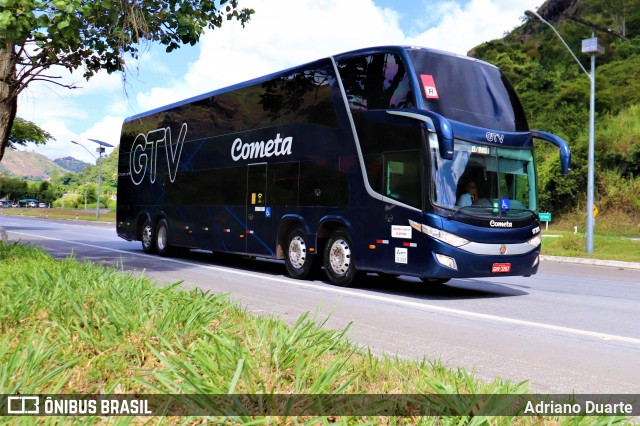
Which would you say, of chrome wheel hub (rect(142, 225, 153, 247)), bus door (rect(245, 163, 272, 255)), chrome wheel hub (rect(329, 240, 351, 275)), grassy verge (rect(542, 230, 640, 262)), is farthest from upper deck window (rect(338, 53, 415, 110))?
grassy verge (rect(542, 230, 640, 262))

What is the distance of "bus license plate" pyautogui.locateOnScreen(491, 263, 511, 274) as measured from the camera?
10134 millimetres

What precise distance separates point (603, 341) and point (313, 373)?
175 inches

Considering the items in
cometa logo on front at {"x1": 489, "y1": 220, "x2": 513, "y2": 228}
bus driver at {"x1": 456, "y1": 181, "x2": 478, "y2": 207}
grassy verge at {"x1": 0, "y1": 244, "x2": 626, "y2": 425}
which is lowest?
grassy verge at {"x1": 0, "y1": 244, "x2": 626, "y2": 425}

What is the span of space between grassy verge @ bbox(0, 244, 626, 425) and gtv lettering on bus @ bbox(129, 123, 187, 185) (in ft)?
38.0

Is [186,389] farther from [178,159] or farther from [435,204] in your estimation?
[178,159]

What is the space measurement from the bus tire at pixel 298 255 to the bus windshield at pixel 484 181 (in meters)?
3.45

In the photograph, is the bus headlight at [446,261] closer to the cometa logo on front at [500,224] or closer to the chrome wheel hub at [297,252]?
the cometa logo on front at [500,224]

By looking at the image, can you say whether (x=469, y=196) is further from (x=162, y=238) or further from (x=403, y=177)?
(x=162, y=238)

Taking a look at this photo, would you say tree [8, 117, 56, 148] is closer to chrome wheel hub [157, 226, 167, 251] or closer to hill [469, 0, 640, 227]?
chrome wheel hub [157, 226, 167, 251]

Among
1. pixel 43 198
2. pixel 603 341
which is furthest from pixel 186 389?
pixel 43 198

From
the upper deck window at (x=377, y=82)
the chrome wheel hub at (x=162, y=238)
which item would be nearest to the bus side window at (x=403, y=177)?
the upper deck window at (x=377, y=82)

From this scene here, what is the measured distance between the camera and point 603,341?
691 cm

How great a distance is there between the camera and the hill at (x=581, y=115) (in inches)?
1558

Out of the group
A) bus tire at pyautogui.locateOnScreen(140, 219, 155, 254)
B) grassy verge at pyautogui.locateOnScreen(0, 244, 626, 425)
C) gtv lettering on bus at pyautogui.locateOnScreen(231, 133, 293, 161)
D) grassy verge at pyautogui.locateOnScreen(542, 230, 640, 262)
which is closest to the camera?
grassy verge at pyautogui.locateOnScreen(0, 244, 626, 425)
